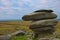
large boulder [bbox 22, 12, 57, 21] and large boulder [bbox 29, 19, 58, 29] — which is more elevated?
large boulder [bbox 22, 12, 57, 21]

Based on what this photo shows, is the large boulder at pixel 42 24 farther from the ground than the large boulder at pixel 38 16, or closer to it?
closer to it

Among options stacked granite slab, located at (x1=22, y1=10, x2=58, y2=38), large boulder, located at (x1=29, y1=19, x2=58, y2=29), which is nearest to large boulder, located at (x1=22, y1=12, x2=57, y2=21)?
stacked granite slab, located at (x1=22, y1=10, x2=58, y2=38)

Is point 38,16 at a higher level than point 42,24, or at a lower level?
higher

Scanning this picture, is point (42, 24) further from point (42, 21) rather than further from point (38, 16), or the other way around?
point (38, 16)

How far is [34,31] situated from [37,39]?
481 millimetres

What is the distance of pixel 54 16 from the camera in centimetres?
1134

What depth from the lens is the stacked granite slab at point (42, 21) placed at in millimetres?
11094

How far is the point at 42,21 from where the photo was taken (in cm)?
1112

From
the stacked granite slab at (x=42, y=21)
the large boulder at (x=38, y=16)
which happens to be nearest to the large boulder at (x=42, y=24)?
the stacked granite slab at (x=42, y=21)

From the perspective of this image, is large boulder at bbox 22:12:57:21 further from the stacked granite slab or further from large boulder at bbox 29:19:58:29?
large boulder at bbox 29:19:58:29

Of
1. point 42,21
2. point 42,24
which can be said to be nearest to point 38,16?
point 42,21

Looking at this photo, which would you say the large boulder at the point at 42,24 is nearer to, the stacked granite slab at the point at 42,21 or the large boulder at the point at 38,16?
the stacked granite slab at the point at 42,21

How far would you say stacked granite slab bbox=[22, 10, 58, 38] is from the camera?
437 inches

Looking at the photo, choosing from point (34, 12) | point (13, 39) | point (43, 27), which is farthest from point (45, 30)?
point (13, 39)
